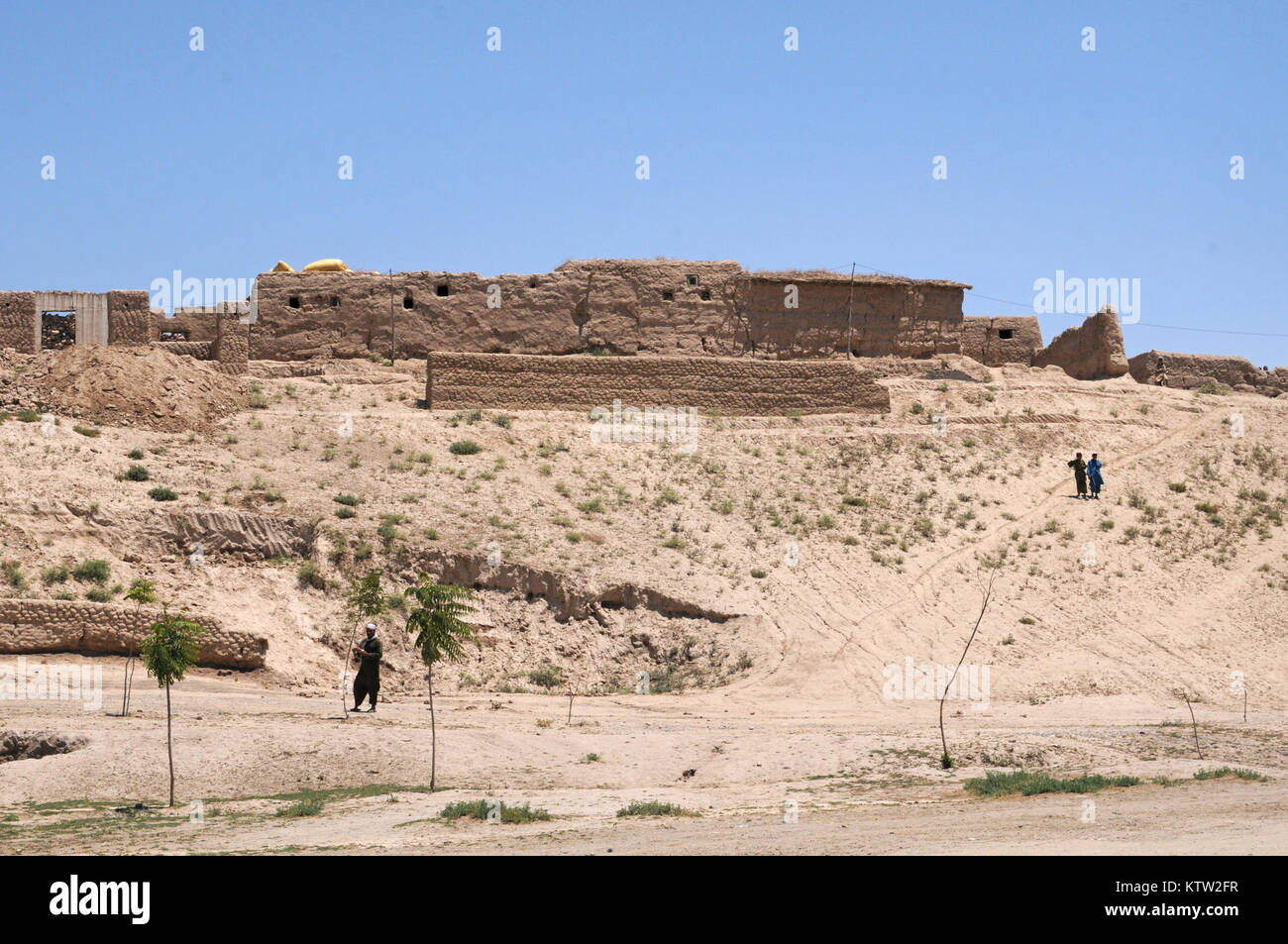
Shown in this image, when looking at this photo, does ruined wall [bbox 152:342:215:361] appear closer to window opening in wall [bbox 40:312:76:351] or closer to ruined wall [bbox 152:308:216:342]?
ruined wall [bbox 152:308:216:342]

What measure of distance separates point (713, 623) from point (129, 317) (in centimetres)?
1561

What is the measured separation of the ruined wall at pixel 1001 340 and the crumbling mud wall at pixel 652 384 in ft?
13.3

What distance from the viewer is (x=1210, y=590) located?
75.4 feet

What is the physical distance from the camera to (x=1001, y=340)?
33.2 meters

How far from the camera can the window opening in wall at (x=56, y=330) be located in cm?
2912

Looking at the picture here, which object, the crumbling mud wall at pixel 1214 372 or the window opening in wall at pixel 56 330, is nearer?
the window opening in wall at pixel 56 330

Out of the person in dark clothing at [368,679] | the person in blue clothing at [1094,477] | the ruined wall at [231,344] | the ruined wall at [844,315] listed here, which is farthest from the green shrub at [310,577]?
the person in blue clothing at [1094,477]

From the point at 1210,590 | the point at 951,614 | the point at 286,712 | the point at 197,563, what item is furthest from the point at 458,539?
the point at 1210,590

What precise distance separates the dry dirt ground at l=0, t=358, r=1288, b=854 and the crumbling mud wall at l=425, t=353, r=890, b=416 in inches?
25.3

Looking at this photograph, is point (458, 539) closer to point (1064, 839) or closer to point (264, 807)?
point (264, 807)

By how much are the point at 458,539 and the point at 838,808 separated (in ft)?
38.2

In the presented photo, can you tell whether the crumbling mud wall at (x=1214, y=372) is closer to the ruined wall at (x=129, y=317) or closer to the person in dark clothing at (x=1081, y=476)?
the person in dark clothing at (x=1081, y=476)

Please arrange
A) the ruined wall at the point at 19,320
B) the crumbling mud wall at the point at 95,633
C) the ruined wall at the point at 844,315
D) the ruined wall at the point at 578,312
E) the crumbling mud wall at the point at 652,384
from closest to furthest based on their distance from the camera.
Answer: the crumbling mud wall at the point at 95,633
the crumbling mud wall at the point at 652,384
the ruined wall at the point at 19,320
the ruined wall at the point at 578,312
the ruined wall at the point at 844,315

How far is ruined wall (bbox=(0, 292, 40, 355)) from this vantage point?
94.8 feet
